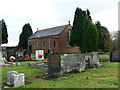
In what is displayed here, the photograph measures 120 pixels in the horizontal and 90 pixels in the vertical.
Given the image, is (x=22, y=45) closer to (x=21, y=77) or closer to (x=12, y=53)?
(x=12, y=53)

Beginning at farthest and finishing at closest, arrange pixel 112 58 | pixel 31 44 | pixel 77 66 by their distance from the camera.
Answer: pixel 31 44 → pixel 112 58 → pixel 77 66

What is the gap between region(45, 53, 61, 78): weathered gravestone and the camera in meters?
6.83

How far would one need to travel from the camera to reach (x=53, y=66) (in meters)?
7.18

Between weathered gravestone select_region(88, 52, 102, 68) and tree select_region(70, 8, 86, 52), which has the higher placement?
tree select_region(70, 8, 86, 52)

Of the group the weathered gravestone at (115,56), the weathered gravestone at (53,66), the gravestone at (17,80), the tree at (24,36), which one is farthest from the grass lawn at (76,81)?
the tree at (24,36)

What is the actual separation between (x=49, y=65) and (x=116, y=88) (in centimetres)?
371

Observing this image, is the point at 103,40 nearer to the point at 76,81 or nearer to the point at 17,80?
the point at 76,81

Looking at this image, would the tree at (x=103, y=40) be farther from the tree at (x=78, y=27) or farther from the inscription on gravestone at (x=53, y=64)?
the inscription on gravestone at (x=53, y=64)

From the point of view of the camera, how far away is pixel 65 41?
1404 inches

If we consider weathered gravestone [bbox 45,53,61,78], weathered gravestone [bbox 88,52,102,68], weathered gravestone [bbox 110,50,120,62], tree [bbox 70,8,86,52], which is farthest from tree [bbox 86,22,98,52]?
weathered gravestone [bbox 45,53,61,78]

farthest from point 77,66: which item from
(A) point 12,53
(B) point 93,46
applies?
(B) point 93,46

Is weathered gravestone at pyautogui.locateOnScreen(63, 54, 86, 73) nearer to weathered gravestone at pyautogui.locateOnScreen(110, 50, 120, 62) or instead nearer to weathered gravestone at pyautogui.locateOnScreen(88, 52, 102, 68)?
weathered gravestone at pyautogui.locateOnScreen(88, 52, 102, 68)

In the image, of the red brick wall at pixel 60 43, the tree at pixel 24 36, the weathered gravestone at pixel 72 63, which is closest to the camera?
the weathered gravestone at pixel 72 63

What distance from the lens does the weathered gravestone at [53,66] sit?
6.83 metres
